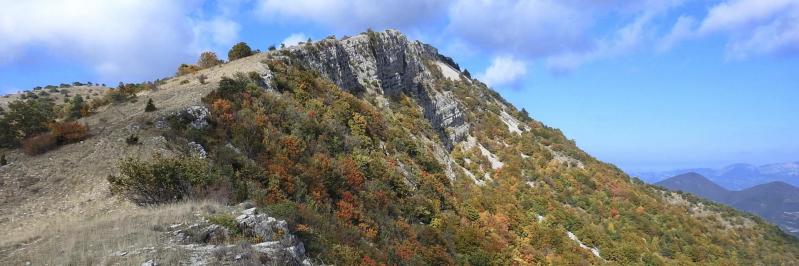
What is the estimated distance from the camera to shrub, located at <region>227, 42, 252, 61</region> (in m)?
40.2

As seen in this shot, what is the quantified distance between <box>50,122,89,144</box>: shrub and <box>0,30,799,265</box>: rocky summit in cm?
6

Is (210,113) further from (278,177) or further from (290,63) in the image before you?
(290,63)

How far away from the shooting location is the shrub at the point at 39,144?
63.7 ft

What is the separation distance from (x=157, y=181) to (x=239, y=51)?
2667 cm

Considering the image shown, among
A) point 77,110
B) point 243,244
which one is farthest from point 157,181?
point 77,110

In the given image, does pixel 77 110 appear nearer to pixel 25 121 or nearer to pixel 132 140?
pixel 25 121

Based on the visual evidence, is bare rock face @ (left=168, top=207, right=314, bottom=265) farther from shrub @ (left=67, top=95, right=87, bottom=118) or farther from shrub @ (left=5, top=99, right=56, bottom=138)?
shrub @ (left=67, top=95, right=87, bottom=118)

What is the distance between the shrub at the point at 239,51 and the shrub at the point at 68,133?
20277mm

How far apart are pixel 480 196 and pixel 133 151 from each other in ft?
85.3

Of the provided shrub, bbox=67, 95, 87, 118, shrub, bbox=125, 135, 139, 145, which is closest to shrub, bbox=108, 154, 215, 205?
shrub, bbox=125, 135, 139, 145

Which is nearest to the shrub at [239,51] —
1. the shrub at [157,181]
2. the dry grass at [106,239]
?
the shrub at [157,181]

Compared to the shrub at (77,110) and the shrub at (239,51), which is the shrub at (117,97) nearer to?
the shrub at (77,110)

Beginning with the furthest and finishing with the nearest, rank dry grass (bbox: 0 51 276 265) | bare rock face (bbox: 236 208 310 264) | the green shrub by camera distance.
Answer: the green shrub < bare rock face (bbox: 236 208 310 264) < dry grass (bbox: 0 51 276 265)

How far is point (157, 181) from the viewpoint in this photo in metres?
15.7
